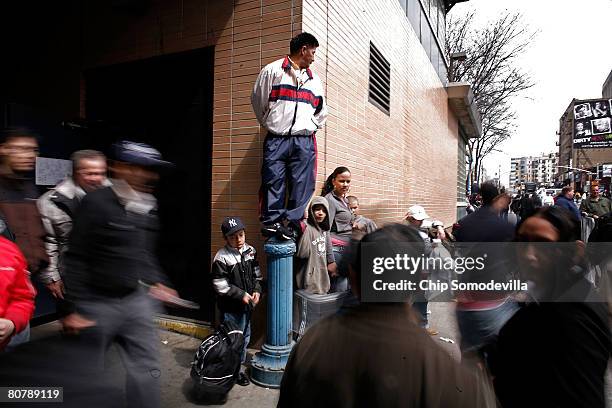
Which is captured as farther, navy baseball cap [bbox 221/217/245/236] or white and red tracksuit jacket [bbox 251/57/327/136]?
navy baseball cap [bbox 221/217/245/236]

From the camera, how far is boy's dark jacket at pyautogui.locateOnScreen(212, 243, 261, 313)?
3.80 meters

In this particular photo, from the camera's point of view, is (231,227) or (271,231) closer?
(271,231)

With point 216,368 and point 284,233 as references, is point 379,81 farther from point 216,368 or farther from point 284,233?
point 216,368

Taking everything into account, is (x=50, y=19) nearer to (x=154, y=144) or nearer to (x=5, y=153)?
(x=154, y=144)

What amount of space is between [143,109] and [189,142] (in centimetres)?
84

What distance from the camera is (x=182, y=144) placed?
5.07 metres

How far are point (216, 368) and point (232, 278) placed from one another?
0.83 metres

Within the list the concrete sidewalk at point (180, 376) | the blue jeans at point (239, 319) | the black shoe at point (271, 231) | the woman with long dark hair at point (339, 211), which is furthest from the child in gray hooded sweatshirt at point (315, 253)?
the concrete sidewalk at point (180, 376)

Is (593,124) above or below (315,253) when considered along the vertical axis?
above

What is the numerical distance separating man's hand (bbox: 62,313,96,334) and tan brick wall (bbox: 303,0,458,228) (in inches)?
112

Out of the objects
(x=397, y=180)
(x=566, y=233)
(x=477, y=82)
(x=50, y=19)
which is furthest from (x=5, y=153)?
(x=477, y=82)

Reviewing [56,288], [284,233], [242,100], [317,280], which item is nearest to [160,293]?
[56,288]

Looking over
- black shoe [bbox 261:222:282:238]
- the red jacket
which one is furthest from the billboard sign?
the red jacket

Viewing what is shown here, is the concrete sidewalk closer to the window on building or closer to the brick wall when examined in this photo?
the brick wall
